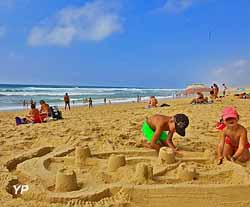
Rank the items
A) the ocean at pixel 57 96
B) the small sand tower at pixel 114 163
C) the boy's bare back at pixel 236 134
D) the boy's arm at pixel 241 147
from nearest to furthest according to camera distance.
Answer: the small sand tower at pixel 114 163 < the boy's arm at pixel 241 147 < the boy's bare back at pixel 236 134 < the ocean at pixel 57 96

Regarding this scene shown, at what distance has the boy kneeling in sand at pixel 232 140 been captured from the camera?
11.8ft

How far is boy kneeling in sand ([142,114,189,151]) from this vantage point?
14.3ft

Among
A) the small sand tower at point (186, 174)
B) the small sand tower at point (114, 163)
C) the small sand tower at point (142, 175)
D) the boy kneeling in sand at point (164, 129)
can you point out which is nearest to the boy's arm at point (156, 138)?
the boy kneeling in sand at point (164, 129)

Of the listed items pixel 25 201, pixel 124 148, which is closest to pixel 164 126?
pixel 124 148

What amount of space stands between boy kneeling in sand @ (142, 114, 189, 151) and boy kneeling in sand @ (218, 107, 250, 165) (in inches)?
28.5

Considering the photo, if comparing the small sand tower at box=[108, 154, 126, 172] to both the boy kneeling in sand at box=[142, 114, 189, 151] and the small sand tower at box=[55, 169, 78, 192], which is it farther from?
the boy kneeling in sand at box=[142, 114, 189, 151]

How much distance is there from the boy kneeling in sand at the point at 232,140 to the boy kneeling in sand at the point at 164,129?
0.72 metres

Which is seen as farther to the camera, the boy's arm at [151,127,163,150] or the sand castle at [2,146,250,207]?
the boy's arm at [151,127,163,150]

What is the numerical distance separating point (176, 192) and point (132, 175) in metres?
0.60

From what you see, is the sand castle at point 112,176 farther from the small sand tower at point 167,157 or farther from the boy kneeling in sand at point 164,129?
the boy kneeling in sand at point 164,129

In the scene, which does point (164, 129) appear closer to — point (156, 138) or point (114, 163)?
point (156, 138)

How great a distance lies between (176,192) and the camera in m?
2.64
